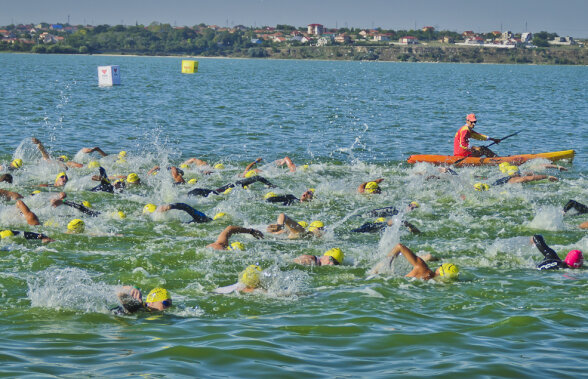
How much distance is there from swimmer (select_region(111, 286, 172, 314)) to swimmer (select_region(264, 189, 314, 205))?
722cm

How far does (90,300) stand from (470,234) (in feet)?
26.1

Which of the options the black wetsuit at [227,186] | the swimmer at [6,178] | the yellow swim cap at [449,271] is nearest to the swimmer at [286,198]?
the black wetsuit at [227,186]

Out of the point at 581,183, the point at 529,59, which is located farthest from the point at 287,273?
the point at 529,59

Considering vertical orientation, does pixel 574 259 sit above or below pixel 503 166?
below

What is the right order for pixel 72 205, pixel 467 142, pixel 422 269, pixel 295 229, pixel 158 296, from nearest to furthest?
pixel 158 296 → pixel 422 269 → pixel 295 229 → pixel 72 205 → pixel 467 142

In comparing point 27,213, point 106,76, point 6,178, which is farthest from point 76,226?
point 106,76

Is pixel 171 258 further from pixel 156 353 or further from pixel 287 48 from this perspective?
pixel 287 48

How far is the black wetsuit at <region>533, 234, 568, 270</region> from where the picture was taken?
12.0 m

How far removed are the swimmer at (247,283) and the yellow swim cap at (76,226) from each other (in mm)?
4469

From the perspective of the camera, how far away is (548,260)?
39.4 feet

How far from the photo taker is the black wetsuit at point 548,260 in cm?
1195

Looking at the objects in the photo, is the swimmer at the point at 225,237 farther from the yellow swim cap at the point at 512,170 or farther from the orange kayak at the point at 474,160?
the orange kayak at the point at 474,160

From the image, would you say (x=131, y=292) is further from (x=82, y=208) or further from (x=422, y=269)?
(x=82, y=208)

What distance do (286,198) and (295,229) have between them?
124 inches
